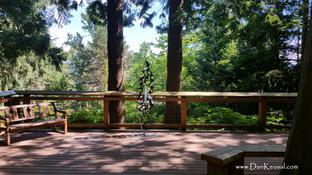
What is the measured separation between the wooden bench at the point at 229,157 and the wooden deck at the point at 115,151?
2.29 feet

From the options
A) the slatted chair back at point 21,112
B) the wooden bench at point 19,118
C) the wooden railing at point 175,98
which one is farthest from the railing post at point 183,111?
the slatted chair back at point 21,112

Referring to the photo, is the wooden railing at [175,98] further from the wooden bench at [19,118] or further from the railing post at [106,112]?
the wooden bench at [19,118]

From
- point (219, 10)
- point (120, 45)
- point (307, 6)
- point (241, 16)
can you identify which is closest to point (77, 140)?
point (120, 45)

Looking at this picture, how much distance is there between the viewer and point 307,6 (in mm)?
8602

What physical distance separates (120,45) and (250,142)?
4.40 metres

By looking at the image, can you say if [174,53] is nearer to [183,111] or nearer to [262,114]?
[183,111]

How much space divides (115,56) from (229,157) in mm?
5749

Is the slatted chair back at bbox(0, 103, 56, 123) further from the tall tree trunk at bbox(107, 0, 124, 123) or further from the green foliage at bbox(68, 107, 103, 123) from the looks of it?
the green foliage at bbox(68, 107, 103, 123)

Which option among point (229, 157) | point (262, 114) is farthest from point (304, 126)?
point (262, 114)

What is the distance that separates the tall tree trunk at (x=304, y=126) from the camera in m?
2.39

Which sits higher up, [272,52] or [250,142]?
[272,52]

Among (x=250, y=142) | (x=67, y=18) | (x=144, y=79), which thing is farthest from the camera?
(x=67, y=18)

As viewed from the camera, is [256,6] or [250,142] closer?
[250,142]

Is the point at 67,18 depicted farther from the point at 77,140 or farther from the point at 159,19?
the point at 77,140
